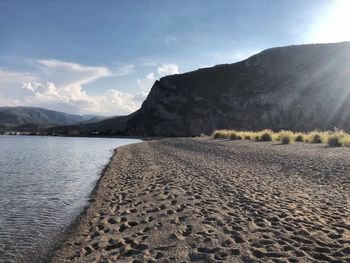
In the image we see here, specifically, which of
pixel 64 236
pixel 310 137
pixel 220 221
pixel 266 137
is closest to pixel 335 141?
pixel 310 137

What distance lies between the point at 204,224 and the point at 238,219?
2.90ft

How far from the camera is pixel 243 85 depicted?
118 meters

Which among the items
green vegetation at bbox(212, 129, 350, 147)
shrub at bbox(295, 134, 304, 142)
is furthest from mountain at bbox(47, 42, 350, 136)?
shrub at bbox(295, 134, 304, 142)

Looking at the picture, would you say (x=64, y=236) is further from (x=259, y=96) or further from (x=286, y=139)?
(x=259, y=96)

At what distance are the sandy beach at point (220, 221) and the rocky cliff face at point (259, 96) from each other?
77.9 metres

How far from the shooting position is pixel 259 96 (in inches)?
4200

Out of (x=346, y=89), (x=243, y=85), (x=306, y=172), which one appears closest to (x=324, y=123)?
(x=346, y=89)

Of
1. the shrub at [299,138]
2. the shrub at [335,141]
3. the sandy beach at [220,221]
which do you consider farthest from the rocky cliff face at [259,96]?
the sandy beach at [220,221]

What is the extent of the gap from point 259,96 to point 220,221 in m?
102

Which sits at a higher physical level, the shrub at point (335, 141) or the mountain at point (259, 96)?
the mountain at point (259, 96)

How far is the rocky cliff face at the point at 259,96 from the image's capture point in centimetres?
9219

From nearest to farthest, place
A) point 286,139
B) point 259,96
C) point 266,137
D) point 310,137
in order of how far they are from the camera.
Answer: point 286,139, point 310,137, point 266,137, point 259,96

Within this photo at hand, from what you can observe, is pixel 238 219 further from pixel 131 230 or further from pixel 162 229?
pixel 131 230

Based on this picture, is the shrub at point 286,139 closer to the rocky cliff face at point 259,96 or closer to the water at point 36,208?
the water at point 36,208
